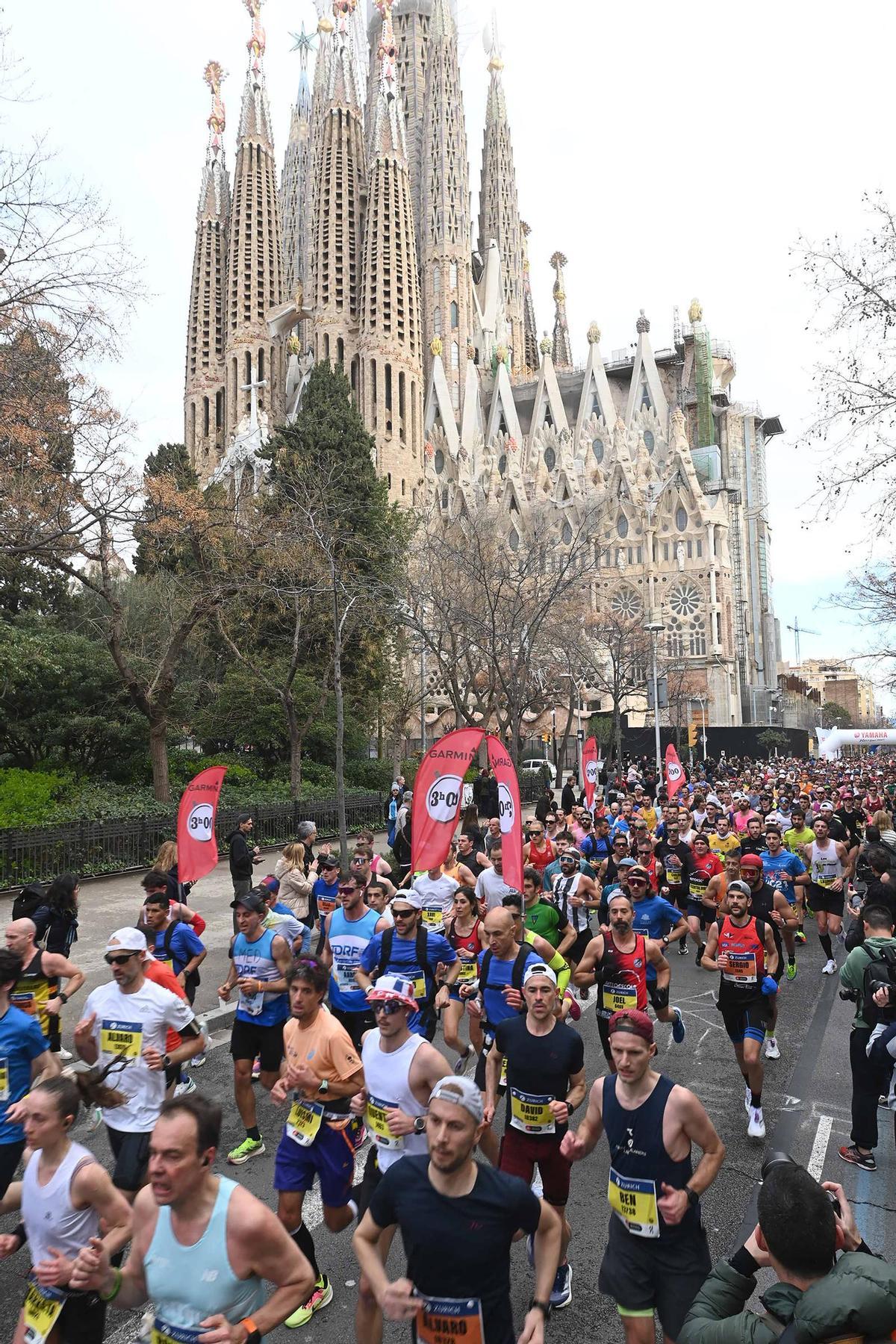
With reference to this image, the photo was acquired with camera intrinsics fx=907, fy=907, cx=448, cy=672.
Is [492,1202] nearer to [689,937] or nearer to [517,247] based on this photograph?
[689,937]

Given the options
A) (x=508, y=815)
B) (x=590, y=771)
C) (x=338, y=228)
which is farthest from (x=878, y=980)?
(x=338, y=228)

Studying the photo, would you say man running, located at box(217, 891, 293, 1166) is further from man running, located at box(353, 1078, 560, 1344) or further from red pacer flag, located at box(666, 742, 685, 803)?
red pacer flag, located at box(666, 742, 685, 803)

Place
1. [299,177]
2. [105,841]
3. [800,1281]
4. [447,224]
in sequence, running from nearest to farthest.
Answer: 1. [800,1281]
2. [105,841]
3. [447,224]
4. [299,177]

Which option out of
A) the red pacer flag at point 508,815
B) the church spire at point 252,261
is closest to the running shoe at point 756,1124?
the red pacer flag at point 508,815

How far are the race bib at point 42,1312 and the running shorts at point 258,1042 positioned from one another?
262 cm

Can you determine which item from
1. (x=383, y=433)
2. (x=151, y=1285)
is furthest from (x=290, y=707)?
(x=383, y=433)

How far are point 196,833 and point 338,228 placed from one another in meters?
63.1

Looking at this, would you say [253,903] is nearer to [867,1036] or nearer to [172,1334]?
[172,1334]

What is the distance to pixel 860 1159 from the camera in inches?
222

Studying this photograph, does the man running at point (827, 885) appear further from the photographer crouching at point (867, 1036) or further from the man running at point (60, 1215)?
the man running at point (60, 1215)

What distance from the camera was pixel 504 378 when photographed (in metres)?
78.9

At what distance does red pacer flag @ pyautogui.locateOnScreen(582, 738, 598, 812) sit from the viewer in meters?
18.5

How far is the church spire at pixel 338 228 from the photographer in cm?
6262

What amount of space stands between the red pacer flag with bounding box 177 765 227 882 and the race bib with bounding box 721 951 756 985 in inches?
203
